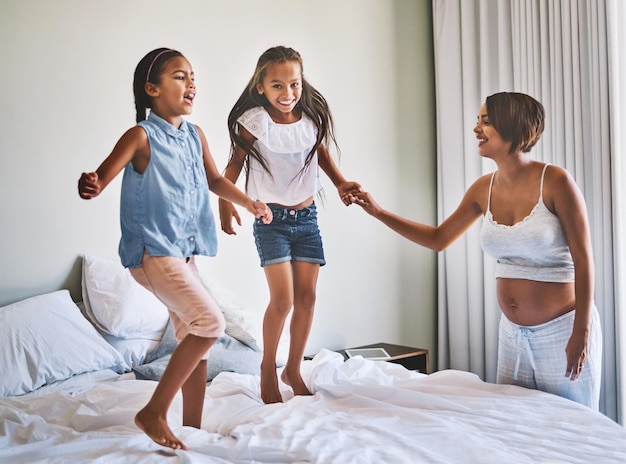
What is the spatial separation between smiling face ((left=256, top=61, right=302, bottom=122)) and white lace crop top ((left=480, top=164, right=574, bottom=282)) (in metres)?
0.72

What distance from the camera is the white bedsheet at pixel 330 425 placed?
5.48ft

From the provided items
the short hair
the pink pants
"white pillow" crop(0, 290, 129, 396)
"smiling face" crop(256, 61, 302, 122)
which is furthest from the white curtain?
the pink pants

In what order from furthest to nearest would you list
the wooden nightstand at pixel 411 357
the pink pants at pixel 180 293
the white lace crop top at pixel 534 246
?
1. the wooden nightstand at pixel 411 357
2. the white lace crop top at pixel 534 246
3. the pink pants at pixel 180 293

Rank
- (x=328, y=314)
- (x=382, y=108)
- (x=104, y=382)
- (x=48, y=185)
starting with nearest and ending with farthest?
(x=104, y=382) < (x=48, y=185) < (x=328, y=314) < (x=382, y=108)

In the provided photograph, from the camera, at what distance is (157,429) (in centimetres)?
171

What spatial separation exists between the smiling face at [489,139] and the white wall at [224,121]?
99 centimetres

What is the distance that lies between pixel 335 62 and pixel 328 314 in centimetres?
124

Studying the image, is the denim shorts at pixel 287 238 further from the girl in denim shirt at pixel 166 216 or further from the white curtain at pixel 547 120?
the white curtain at pixel 547 120

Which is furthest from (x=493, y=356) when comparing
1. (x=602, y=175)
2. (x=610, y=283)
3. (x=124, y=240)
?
(x=124, y=240)

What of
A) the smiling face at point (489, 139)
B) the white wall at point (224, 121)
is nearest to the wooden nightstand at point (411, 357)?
the white wall at point (224, 121)

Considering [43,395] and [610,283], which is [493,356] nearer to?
[610,283]

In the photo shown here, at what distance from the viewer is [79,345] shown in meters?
2.40

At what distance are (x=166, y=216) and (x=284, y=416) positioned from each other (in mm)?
651

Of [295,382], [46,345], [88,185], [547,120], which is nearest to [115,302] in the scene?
[46,345]
